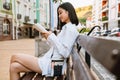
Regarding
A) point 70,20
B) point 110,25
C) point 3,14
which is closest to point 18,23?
point 3,14

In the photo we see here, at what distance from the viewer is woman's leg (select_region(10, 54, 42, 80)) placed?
2938 millimetres

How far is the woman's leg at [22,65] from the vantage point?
2938mm

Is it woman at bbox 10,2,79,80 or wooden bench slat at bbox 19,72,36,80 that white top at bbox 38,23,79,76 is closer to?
woman at bbox 10,2,79,80

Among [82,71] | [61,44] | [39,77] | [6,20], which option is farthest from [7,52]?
[6,20]

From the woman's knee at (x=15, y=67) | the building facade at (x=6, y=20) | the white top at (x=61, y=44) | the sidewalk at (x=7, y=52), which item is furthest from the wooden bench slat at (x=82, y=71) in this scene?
the building facade at (x=6, y=20)

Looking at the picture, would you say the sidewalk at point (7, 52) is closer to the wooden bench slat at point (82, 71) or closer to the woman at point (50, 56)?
the woman at point (50, 56)

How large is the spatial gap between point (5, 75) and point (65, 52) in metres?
3.13

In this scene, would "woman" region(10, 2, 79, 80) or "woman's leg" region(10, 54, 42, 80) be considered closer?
"woman" region(10, 2, 79, 80)

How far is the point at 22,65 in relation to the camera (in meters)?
2.98

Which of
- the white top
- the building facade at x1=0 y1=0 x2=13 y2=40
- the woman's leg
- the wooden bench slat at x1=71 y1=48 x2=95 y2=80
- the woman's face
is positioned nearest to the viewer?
the wooden bench slat at x1=71 y1=48 x2=95 y2=80

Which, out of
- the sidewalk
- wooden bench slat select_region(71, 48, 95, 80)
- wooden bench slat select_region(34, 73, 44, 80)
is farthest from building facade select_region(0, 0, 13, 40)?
wooden bench slat select_region(71, 48, 95, 80)

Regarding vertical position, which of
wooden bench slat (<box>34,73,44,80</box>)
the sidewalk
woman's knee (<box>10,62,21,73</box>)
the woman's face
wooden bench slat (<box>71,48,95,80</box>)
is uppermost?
the woman's face

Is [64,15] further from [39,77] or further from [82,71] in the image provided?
[82,71]

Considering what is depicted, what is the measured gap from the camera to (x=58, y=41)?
281 centimetres
